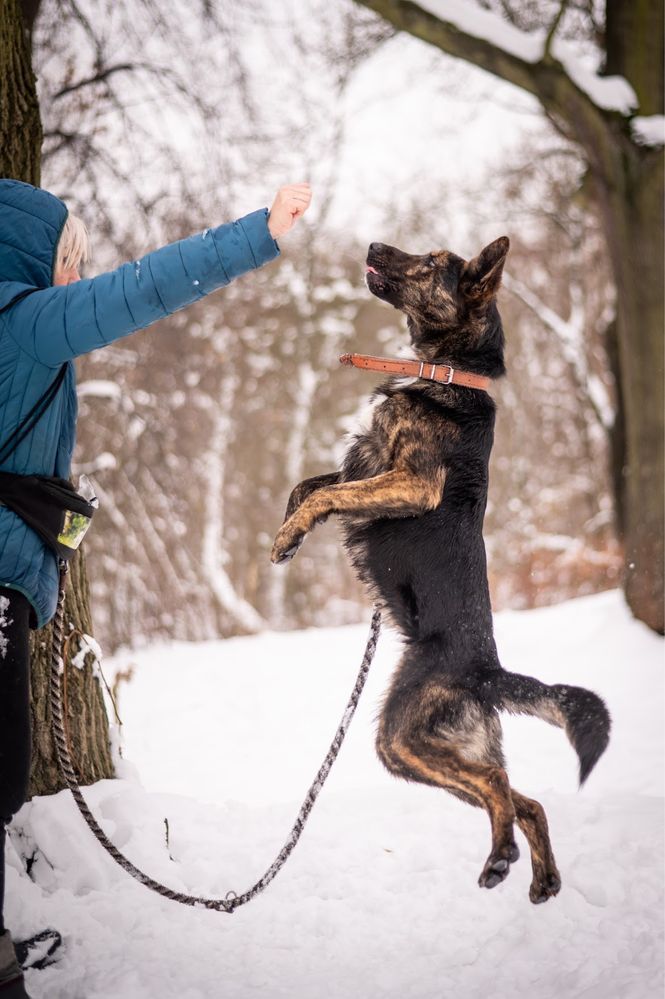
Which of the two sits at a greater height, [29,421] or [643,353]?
[643,353]

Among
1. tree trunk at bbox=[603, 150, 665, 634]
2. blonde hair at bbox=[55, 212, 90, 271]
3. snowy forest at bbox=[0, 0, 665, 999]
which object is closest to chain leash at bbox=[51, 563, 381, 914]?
snowy forest at bbox=[0, 0, 665, 999]

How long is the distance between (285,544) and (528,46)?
5548mm

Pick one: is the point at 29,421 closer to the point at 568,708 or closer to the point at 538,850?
the point at 568,708

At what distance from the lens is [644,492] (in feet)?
22.0

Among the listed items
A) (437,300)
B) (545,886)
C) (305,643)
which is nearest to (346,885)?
(545,886)

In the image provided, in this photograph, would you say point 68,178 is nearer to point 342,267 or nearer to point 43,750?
point 43,750

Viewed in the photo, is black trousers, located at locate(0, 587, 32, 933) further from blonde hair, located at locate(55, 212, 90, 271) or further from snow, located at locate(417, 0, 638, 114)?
snow, located at locate(417, 0, 638, 114)

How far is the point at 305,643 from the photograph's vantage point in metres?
7.77

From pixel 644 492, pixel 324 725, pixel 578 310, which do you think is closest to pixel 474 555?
pixel 324 725

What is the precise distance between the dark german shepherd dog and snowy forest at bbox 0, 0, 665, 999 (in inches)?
3.7

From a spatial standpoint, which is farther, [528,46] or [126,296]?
[528,46]

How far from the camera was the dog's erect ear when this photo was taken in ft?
9.24

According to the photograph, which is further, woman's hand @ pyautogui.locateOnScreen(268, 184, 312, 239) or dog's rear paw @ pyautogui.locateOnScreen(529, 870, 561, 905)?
dog's rear paw @ pyautogui.locateOnScreen(529, 870, 561, 905)

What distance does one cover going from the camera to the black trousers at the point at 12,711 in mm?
2111
